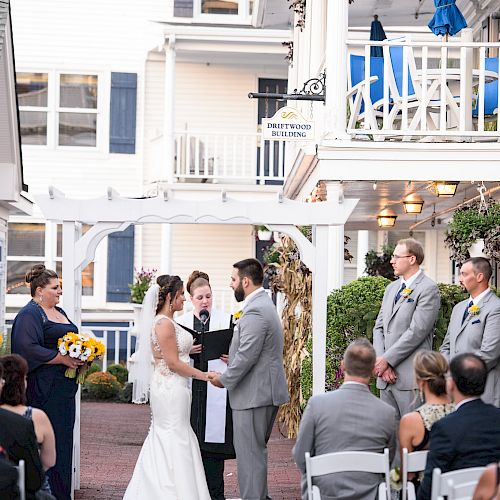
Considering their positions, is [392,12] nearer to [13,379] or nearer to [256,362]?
→ [256,362]

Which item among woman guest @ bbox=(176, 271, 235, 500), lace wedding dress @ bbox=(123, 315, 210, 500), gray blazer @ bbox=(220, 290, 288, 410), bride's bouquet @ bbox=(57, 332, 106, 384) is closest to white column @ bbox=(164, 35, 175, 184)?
woman guest @ bbox=(176, 271, 235, 500)

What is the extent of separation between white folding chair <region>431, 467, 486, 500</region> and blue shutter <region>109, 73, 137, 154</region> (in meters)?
17.2

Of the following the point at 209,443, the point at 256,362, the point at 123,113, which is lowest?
the point at 209,443

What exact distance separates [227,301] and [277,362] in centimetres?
1304

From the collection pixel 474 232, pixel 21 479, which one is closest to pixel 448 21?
pixel 474 232

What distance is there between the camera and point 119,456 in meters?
12.3

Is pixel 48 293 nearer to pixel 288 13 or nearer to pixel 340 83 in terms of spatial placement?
pixel 340 83

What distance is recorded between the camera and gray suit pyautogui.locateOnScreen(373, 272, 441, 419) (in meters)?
8.45

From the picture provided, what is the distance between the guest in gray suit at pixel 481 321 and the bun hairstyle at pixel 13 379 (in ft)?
10.9

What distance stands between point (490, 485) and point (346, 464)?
1.26m

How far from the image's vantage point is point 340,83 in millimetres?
10617

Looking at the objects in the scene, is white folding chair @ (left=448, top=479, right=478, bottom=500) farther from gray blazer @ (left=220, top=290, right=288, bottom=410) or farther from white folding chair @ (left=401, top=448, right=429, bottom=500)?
gray blazer @ (left=220, top=290, right=288, bottom=410)

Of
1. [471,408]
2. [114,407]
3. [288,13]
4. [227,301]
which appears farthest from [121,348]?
[471,408]

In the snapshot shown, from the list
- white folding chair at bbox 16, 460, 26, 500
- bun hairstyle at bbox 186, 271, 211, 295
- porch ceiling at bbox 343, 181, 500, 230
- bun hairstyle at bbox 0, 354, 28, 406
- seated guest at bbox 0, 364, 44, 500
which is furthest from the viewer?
porch ceiling at bbox 343, 181, 500, 230
